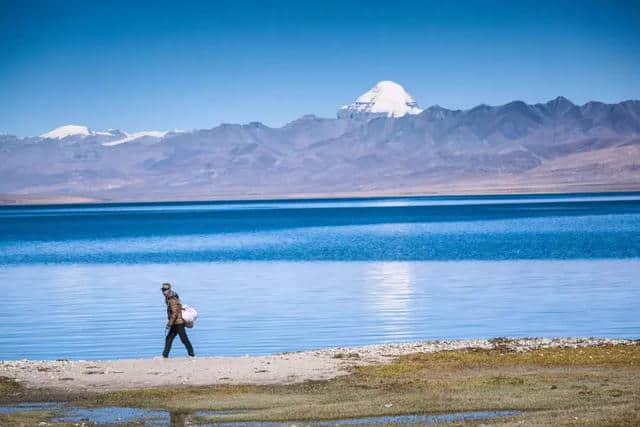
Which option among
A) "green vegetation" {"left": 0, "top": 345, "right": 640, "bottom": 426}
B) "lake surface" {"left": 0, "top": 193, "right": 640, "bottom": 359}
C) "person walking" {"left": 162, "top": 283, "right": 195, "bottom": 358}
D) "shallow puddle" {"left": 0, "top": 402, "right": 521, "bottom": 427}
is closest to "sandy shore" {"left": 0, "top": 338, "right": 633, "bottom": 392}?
"green vegetation" {"left": 0, "top": 345, "right": 640, "bottom": 426}

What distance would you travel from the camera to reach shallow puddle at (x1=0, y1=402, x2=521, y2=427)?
1688 cm

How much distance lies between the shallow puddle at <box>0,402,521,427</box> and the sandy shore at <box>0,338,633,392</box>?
2067mm

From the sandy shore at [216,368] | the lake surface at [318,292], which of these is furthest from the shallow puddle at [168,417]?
the lake surface at [318,292]

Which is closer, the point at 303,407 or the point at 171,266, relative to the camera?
the point at 303,407

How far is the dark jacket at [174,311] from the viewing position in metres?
25.0

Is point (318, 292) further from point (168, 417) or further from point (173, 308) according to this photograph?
point (168, 417)

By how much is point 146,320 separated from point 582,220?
86.8 meters

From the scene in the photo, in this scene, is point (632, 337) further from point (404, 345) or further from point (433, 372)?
point (433, 372)

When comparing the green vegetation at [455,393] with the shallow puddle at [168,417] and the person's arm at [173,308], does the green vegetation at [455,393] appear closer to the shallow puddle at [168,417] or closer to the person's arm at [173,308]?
the shallow puddle at [168,417]

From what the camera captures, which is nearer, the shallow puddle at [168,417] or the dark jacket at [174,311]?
the shallow puddle at [168,417]

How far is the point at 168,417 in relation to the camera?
1783 centimetres

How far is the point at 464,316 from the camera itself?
35281 millimetres

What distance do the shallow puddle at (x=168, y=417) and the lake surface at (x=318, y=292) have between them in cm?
953

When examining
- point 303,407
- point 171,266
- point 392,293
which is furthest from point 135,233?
point 303,407
